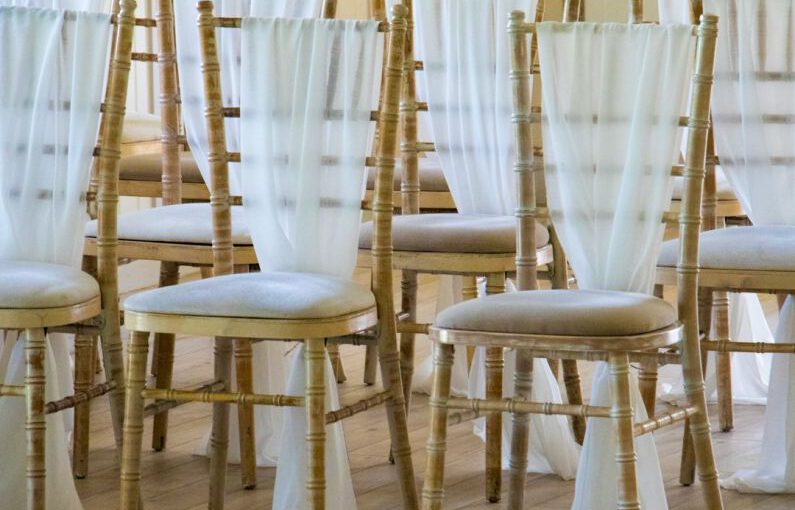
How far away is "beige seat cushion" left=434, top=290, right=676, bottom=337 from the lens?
2266 mm

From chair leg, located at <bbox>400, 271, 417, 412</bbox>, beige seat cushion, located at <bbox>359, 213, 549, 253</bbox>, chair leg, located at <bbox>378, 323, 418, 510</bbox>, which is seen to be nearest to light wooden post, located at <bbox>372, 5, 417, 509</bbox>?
chair leg, located at <bbox>378, 323, 418, 510</bbox>

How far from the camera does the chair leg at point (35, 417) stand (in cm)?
258

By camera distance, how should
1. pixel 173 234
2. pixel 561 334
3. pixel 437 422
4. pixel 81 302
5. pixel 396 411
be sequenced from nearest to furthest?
pixel 561 334 → pixel 437 422 → pixel 81 302 → pixel 396 411 → pixel 173 234

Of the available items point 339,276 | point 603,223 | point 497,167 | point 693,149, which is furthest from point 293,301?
point 497,167

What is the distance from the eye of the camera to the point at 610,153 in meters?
2.54

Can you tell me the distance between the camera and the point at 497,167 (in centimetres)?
324

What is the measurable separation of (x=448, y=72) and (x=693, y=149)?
3.02 ft

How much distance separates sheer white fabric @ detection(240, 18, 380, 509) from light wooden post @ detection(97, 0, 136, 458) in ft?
0.80

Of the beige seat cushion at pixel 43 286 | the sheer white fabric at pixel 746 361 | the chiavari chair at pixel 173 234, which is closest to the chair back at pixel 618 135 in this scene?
the chiavari chair at pixel 173 234

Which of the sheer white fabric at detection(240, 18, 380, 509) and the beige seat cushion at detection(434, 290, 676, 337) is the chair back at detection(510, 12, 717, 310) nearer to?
the beige seat cushion at detection(434, 290, 676, 337)

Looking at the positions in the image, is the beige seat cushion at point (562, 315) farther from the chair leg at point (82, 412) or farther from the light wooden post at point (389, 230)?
the chair leg at point (82, 412)

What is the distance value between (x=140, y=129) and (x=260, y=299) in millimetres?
1735

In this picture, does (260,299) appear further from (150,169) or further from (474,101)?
(150,169)

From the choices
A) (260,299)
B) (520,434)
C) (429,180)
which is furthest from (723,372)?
(260,299)
